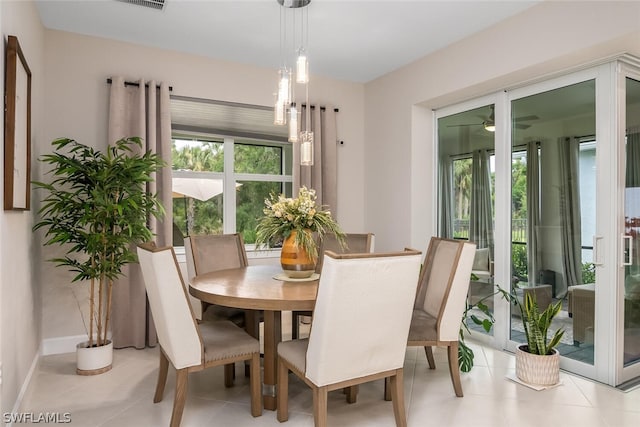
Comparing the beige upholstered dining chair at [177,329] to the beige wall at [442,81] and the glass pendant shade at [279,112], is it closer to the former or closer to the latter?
the glass pendant shade at [279,112]

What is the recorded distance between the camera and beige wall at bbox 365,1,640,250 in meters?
2.68

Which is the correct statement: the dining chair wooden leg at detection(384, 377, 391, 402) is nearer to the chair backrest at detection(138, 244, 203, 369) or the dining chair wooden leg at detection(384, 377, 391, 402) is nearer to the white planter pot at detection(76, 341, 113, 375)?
the chair backrest at detection(138, 244, 203, 369)

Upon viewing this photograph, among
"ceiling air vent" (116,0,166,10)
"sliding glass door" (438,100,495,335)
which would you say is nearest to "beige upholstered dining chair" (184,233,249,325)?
"ceiling air vent" (116,0,166,10)

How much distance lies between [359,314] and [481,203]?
2.33 m

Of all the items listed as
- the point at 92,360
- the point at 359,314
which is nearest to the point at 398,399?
the point at 359,314

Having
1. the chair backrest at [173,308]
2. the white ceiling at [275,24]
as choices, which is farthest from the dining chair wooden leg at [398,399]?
the white ceiling at [275,24]

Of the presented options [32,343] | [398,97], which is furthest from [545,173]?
[32,343]

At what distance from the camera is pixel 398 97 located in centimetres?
438

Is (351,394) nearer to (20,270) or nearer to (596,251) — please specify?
(596,251)

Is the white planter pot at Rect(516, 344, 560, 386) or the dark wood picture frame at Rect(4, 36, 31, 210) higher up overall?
the dark wood picture frame at Rect(4, 36, 31, 210)

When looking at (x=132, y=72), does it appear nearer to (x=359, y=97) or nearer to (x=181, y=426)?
(x=359, y=97)

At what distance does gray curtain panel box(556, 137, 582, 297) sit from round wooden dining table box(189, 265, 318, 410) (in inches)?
76.3

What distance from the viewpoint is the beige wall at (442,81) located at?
2682mm

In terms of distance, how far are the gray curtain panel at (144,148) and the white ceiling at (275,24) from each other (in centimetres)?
47
